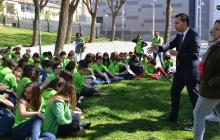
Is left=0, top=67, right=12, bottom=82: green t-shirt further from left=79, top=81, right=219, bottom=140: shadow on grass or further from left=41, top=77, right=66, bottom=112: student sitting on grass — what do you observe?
left=41, top=77, right=66, bottom=112: student sitting on grass

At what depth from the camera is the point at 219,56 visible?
578 cm

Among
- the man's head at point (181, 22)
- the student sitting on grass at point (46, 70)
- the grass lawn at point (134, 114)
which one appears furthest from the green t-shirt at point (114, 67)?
the man's head at point (181, 22)

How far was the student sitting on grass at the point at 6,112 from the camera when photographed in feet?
22.7

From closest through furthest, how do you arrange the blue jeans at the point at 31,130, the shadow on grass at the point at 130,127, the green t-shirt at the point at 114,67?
the blue jeans at the point at 31,130
the shadow on grass at the point at 130,127
the green t-shirt at the point at 114,67

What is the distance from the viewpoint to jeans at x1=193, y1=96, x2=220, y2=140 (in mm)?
5796

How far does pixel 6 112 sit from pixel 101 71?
6337mm

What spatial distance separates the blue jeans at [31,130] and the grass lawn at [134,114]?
0.97 meters

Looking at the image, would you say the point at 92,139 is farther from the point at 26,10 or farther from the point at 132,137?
the point at 26,10

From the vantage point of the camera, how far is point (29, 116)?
6.21m

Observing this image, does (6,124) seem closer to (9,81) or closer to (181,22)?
(9,81)

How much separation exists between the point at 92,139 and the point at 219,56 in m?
2.50

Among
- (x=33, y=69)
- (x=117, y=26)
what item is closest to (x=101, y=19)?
(x=117, y=26)

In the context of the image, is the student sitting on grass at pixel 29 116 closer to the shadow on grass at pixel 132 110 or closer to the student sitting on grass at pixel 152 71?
the shadow on grass at pixel 132 110

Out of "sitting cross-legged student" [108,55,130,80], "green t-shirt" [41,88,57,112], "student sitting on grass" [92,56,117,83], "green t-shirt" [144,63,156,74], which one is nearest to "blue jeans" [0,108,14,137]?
"green t-shirt" [41,88,57,112]
